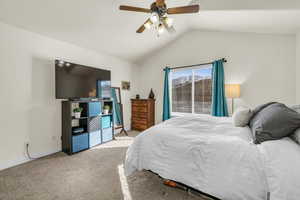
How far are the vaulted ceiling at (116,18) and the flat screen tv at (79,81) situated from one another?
0.64 meters

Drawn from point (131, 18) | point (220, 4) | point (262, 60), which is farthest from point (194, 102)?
point (131, 18)

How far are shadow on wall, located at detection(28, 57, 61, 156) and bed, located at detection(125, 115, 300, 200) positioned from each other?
2.06m

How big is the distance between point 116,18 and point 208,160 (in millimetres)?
A: 2883

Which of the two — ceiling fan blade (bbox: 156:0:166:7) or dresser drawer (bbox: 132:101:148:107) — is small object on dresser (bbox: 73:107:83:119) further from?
ceiling fan blade (bbox: 156:0:166:7)

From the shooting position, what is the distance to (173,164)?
1.54 meters

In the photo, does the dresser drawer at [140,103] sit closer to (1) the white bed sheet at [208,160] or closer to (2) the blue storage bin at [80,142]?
(2) the blue storage bin at [80,142]

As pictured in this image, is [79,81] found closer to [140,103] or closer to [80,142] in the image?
[80,142]

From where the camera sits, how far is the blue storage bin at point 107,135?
3591 millimetres

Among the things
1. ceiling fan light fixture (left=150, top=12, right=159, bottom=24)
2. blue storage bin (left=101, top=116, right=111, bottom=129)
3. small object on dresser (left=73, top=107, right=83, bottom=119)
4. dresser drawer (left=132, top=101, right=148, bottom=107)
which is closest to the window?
dresser drawer (left=132, top=101, right=148, bottom=107)

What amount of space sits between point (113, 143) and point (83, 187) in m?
1.74

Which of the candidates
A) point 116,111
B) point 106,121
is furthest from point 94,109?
point 116,111

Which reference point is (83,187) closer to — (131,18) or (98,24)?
(98,24)

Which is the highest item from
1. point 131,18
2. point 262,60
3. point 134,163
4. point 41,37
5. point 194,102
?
point 131,18

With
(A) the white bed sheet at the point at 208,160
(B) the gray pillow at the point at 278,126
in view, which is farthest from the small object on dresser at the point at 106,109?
(B) the gray pillow at the point at 278,126
